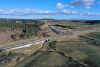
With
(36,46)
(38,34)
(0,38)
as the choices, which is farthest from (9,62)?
(38,34)

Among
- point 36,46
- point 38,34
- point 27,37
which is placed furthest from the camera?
point 38,34

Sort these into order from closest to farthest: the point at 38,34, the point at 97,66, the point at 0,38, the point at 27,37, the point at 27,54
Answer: the point at 97,66, the point at 27,54, the point at 0,38, the point at 27,37, the point at 38,34

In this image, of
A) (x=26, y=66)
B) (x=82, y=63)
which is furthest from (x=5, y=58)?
(x=82, y=63)

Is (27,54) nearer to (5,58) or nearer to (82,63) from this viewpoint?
(5,58)

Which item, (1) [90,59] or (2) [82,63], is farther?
Result: (1) [90,59]

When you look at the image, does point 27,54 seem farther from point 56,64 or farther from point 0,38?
point 0,38

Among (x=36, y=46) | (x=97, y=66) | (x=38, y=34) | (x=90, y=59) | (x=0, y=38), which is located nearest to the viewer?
(x=97, y=66)

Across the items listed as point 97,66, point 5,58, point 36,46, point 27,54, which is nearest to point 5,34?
point 36,46

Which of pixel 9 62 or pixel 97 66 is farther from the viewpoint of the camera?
pixel 9 62

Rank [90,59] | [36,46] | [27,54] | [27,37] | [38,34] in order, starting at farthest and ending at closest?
[38,34] → [27,37] → [36,46] → [27,54] → [90,59]
